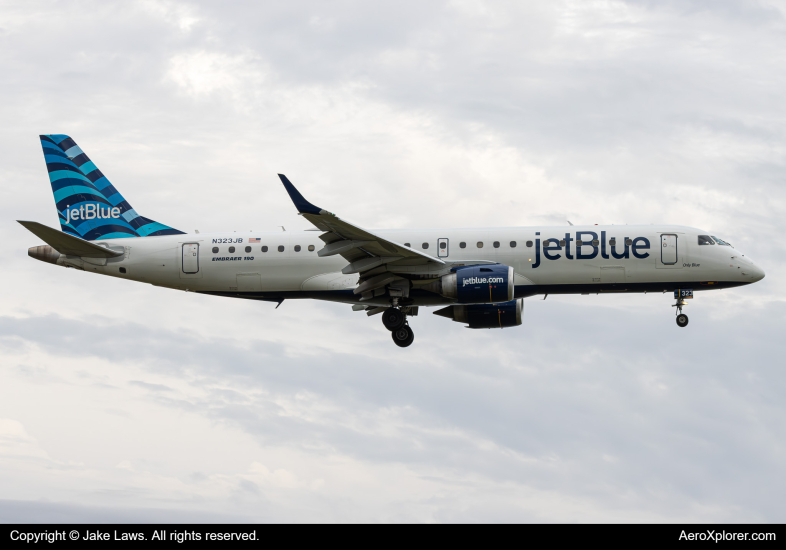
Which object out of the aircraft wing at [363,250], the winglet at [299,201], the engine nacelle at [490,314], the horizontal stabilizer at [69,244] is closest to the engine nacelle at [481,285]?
the aircraft wing at [363,250]

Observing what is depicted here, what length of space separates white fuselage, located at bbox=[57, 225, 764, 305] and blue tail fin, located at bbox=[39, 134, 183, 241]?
1933mm

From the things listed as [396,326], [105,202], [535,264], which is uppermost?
[105,202]

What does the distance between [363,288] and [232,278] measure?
560 centimetres

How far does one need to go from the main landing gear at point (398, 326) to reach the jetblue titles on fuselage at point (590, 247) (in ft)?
18.7

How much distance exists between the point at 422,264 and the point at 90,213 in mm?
15393

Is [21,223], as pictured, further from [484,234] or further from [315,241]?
Result: [484,234]

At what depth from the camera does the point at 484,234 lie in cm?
3400

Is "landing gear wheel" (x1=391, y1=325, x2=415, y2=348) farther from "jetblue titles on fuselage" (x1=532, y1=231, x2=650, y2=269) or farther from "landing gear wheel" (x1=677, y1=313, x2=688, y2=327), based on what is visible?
"landing gear wheel" (x1=677, y1=313, x2=688, y2=327)

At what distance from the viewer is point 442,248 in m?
34.2

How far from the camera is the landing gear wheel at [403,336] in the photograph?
116 ft

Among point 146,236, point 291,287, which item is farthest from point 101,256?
point 291,287

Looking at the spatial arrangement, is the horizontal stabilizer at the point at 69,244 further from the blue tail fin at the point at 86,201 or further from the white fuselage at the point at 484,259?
the blue tail fin at the point at 86,201

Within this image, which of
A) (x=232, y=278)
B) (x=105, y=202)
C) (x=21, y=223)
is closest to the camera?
(x=21, y=223)

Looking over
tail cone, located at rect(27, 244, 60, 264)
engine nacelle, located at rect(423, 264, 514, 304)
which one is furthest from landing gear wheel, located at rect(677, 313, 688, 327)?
tail cone, located at rect(27, 244, 60, 264)
